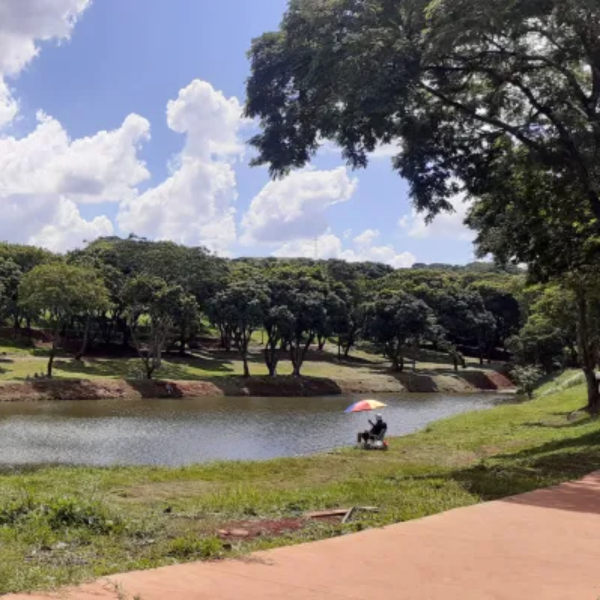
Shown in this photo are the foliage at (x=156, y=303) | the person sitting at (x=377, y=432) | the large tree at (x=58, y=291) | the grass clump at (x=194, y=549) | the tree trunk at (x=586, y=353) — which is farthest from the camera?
the foliage at (x=156, y=303)

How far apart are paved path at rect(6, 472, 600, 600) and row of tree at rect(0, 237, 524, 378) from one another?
145ft

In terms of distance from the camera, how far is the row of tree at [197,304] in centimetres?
5384

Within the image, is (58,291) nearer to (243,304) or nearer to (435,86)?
(243,304)

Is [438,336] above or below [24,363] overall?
above

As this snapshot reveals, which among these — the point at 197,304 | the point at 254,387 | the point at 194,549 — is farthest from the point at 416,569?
the point at 197,304

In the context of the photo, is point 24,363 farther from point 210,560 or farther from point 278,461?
point 210,560

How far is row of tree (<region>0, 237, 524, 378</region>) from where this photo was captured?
2120 inches

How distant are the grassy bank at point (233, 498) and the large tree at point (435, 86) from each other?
660cm

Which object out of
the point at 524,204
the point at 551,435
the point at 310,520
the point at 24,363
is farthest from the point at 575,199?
the point at 24,363

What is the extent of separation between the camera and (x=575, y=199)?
18.5 m

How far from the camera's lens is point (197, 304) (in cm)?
5931

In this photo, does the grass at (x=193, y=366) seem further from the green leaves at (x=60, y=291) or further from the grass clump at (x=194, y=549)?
the grass clump at (x=194, y=549)

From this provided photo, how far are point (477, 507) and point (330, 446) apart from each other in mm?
16056

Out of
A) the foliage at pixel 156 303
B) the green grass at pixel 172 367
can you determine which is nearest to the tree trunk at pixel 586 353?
the foliage at pixel 156 303
